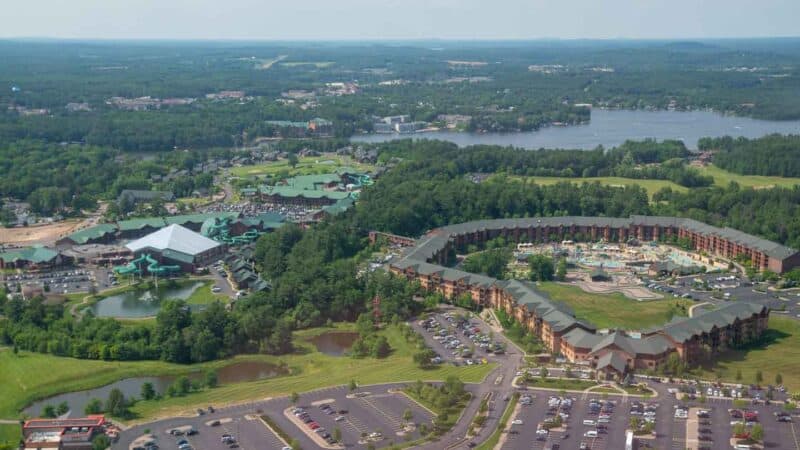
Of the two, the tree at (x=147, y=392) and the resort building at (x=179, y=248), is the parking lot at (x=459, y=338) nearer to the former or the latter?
the tree at (x=147, y=392)

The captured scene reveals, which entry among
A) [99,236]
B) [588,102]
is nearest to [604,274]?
[99,236]

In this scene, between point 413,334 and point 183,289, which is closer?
point 413,334

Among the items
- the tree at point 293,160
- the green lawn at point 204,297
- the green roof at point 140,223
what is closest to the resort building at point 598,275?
the green lawn at point 204,297

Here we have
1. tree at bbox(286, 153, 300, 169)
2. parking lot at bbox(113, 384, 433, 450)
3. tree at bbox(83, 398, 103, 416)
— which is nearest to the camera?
parking lot at bbox(113, 384, 433, 450)

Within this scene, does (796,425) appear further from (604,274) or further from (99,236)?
(99,236)

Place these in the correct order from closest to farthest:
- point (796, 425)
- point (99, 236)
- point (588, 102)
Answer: point (796, 425)
point (99, 236)
point (588, 102)

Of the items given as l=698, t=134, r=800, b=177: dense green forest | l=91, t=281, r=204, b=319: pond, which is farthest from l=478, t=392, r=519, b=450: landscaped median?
l=698, t=134, r=800, b=177: dense green forest

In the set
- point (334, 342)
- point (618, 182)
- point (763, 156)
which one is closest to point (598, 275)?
point (334, 342)

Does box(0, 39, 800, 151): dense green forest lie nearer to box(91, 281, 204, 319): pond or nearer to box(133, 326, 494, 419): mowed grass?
box(91, 281, 204, 319): pond
